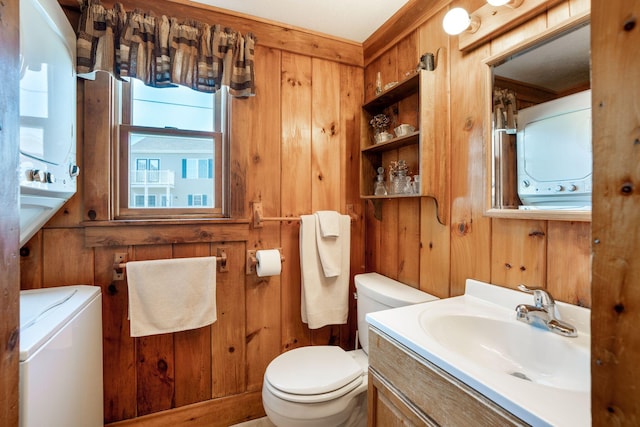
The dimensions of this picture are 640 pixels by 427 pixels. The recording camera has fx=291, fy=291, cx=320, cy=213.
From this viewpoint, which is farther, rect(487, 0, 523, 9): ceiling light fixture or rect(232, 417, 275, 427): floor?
rect(232, 417, 275, 427): floor

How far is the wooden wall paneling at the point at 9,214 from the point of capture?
1.65 ft

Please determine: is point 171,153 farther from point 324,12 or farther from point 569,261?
point 569,261

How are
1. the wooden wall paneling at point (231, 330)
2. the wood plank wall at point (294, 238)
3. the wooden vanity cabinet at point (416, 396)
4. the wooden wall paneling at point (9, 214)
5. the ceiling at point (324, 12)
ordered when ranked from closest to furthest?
the wooden wall paneling at point (9, 214)
the wooden vanity cabinet at point (416, 396)
the wood plank wall at point (294, 238)
the ceiling at point (324, 12)
the wooden wall paneling at point (231, 330)

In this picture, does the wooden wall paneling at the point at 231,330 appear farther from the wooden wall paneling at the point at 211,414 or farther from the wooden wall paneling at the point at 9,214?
the wooden wall paneling at the point at 9,214

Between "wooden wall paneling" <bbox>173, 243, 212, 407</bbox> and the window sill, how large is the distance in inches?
2.5

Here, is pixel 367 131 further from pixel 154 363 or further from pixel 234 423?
pixel 234 423

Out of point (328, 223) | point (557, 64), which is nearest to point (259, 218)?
point (328, 223)

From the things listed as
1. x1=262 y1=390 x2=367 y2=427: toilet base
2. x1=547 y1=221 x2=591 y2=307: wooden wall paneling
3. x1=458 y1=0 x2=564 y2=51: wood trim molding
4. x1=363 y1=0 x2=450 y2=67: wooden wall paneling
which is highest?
x1=363 y1=0 x2=450 y2=67: wooden wall paneling

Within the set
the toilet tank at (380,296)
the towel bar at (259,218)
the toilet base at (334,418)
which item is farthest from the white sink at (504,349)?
the towel bar at (259,218)

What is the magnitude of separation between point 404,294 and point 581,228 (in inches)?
29.7

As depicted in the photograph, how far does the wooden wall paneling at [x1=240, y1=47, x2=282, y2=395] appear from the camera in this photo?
1684mm

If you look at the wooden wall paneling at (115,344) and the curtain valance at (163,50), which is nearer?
the curtain valance at (163,50)

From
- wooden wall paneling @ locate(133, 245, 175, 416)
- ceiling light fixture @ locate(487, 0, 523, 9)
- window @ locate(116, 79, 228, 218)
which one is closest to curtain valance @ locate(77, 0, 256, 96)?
window @ locate(116, 79, 228, 218)

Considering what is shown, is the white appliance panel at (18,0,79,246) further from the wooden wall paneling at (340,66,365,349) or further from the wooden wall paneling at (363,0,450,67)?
the wooden wall paneling at (363,0,450,67)
